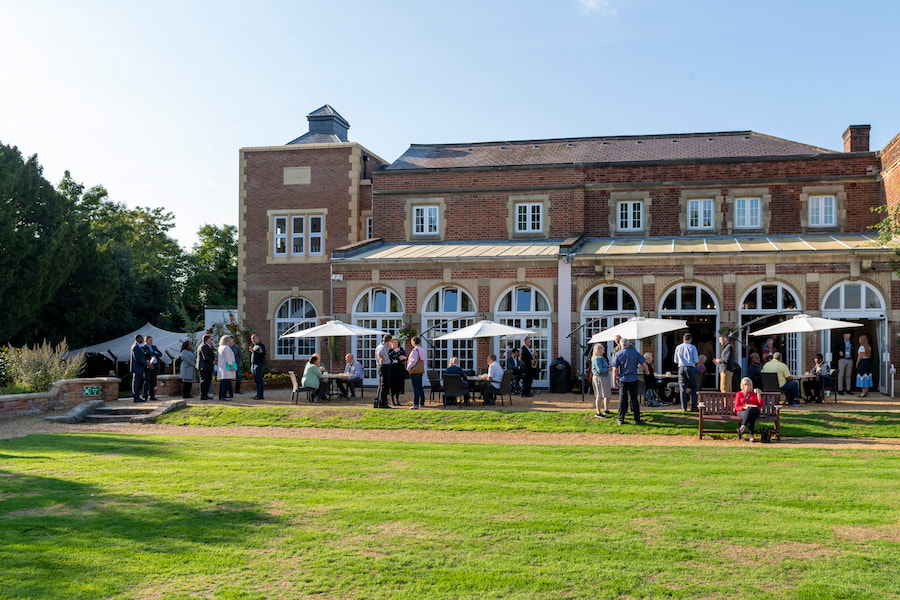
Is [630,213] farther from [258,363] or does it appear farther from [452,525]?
[452,525]

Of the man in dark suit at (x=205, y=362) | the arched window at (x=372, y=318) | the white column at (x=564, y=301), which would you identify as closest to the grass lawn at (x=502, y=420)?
the man in dark suit at (x=205, y=362)

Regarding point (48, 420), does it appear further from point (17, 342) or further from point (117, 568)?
point (17, 342)

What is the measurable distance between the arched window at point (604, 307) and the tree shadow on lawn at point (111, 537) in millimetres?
13880

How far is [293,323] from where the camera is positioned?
26547 millimetres

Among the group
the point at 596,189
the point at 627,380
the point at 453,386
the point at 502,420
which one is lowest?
the point at 502,420

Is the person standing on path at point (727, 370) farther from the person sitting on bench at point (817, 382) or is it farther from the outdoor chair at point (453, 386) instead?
the outdoor chair at point (453, 386)

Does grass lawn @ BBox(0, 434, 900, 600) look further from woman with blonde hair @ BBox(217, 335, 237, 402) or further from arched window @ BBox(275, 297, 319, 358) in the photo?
arched window @ BBox(275, 297, 319, 358)

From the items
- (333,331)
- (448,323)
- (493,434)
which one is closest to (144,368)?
(333,331)

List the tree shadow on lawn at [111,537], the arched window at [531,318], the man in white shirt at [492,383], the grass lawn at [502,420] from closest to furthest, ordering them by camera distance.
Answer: the tree shadow on lawn at [111,537] → the grass lawn at [502,420] → the man in white shirt at [492,383] → the arched window at [531,318]

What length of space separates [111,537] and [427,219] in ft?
63.7

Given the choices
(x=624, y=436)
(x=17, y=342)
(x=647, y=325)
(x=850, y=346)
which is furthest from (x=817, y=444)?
(x=17, y=342)

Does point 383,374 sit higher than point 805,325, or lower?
lower

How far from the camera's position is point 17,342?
28.8 m

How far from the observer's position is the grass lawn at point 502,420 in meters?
13.7
